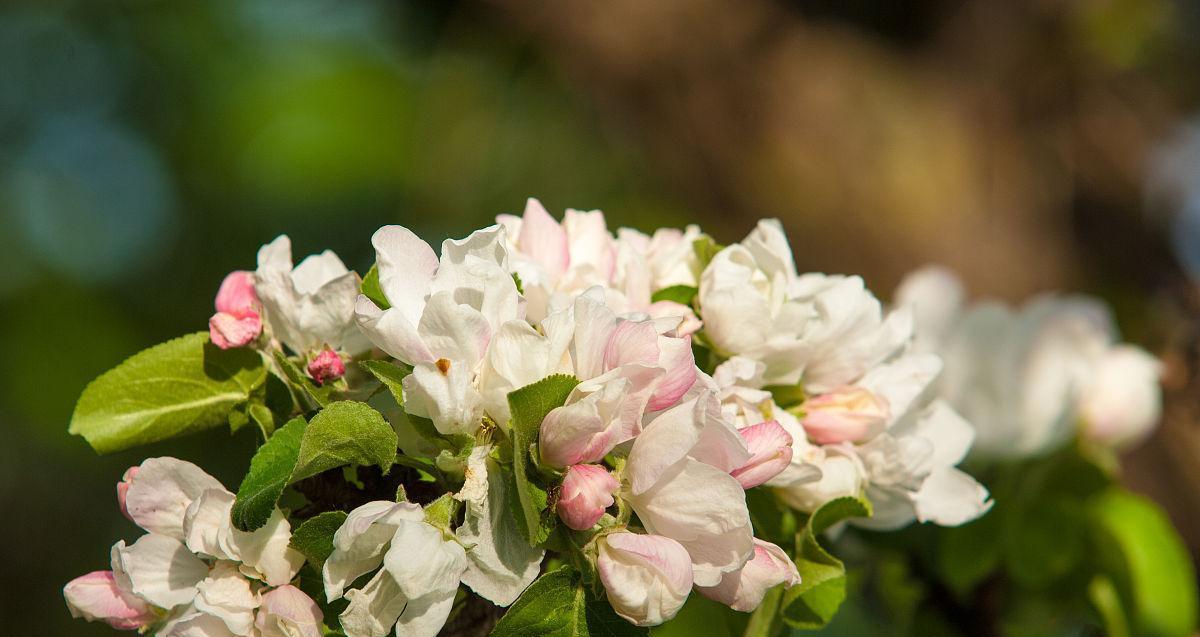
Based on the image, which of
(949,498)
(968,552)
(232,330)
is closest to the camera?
(232,330)

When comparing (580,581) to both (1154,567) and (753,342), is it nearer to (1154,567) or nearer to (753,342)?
(753,342)

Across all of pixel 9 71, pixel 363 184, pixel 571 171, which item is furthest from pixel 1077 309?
pixel 9 71

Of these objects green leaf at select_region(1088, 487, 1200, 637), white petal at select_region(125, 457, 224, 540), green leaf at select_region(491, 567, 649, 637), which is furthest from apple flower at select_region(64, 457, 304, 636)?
green leaf at select_region(1088, 487, 1200, 637)

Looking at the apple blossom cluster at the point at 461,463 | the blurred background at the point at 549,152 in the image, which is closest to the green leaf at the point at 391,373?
the apple blossom cluster at the point at 461,463

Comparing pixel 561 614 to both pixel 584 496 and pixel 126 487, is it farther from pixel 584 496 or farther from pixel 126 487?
pixel 126 487

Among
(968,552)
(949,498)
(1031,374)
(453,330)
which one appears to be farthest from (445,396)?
(1031,374)

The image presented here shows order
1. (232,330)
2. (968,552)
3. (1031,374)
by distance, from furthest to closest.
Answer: (1031,374)
(968,552)
(232,330)

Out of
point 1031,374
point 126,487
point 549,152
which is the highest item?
point 126,487

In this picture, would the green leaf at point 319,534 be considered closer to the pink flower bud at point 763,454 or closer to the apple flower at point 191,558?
the apple flower at point 191,558
